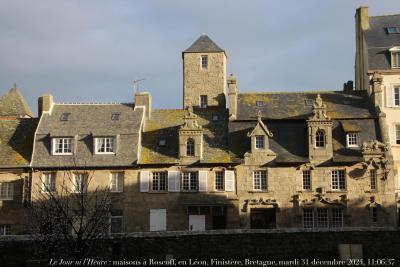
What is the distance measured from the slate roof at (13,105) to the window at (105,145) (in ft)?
42.9

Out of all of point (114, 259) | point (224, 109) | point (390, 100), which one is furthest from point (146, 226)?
point (390, 100)

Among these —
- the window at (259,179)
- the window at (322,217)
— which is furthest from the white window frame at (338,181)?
the window at (259,179)

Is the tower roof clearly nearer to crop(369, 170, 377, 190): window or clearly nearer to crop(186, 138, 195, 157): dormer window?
crop(186, 138, 195, 157): dormer window

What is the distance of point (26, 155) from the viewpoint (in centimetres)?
4644

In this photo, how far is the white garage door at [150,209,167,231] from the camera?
4378 cm

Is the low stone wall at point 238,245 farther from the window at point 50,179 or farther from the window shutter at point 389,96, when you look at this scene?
the window shutter at point 389,96

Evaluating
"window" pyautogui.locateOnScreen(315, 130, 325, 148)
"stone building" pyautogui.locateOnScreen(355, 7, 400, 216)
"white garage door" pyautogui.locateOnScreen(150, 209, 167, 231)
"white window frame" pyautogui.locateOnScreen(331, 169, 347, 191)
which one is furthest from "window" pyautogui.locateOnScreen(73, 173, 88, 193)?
"stone building" pyautogui.locateOnScreen(355, 7, 400, 216)

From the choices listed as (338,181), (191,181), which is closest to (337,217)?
(338,181)

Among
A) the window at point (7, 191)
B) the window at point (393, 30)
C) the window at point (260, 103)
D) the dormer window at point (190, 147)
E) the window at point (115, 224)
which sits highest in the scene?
the window at point (393, 30)

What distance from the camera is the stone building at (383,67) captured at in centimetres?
4672

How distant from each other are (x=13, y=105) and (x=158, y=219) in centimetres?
2009

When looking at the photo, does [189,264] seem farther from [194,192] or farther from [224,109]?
[224,109]

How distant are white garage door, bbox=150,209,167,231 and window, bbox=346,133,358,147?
500 inches

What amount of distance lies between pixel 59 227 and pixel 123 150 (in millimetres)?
14972
